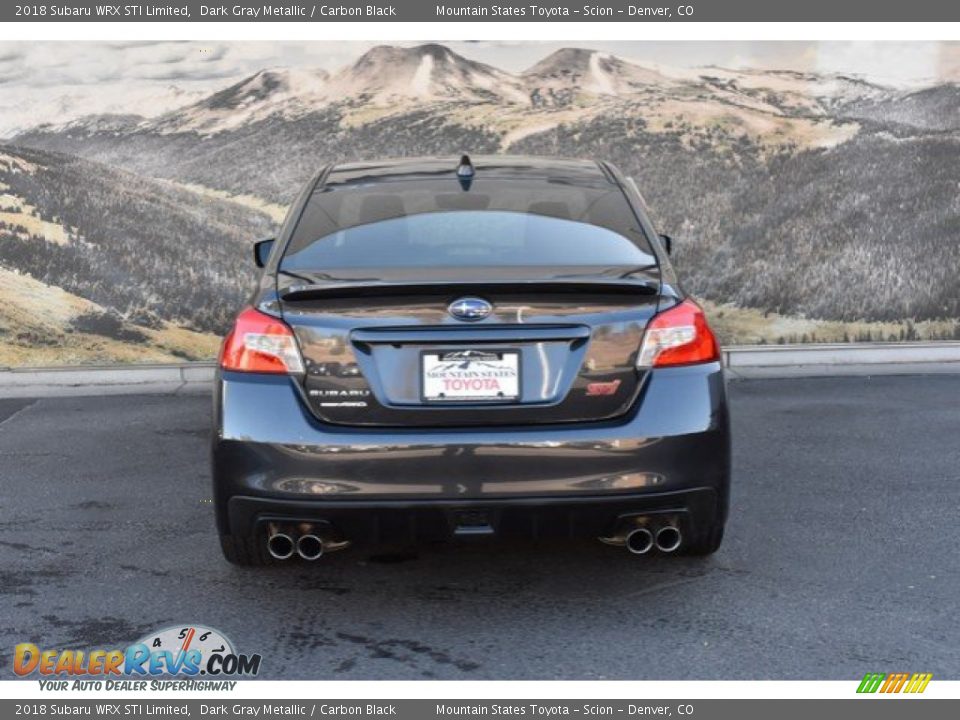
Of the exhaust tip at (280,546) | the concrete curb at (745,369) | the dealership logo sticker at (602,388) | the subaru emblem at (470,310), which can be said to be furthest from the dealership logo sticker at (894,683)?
the concrete curb at (745,369)

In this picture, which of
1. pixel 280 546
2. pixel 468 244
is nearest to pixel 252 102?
pixel 468 244

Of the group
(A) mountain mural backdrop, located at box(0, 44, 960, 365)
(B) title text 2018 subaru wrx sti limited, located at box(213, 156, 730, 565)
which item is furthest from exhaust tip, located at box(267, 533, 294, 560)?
(A) mountain mural backdrop, located at box(0, 44, 960, 365)

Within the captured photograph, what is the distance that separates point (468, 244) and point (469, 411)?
1025 mm

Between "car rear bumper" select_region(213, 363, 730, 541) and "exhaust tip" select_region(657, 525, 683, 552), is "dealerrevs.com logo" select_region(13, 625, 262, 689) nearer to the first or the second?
"car rear bumper" select_region(213, 363, 730, 541)

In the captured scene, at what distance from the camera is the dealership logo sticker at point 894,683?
4.20 meters

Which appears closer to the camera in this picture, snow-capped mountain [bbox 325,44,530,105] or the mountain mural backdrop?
the mountain mural backdrop

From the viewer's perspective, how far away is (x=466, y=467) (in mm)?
4648

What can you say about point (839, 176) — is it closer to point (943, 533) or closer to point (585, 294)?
point (943, 533)

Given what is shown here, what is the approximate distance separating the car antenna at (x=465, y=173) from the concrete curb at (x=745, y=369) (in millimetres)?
5232

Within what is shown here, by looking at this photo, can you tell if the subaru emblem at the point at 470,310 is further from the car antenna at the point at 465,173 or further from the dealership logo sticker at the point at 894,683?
the dealership logo sticker at the point at 894,683

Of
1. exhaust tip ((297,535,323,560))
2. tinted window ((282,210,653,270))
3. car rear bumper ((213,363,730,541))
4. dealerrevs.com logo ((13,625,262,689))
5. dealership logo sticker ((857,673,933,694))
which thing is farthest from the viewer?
tinted window ((282,210,653,270))

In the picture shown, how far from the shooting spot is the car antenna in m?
5.91

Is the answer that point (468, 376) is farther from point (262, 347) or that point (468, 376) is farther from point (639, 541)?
point (639, 541)

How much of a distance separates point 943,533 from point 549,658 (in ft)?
7.69
